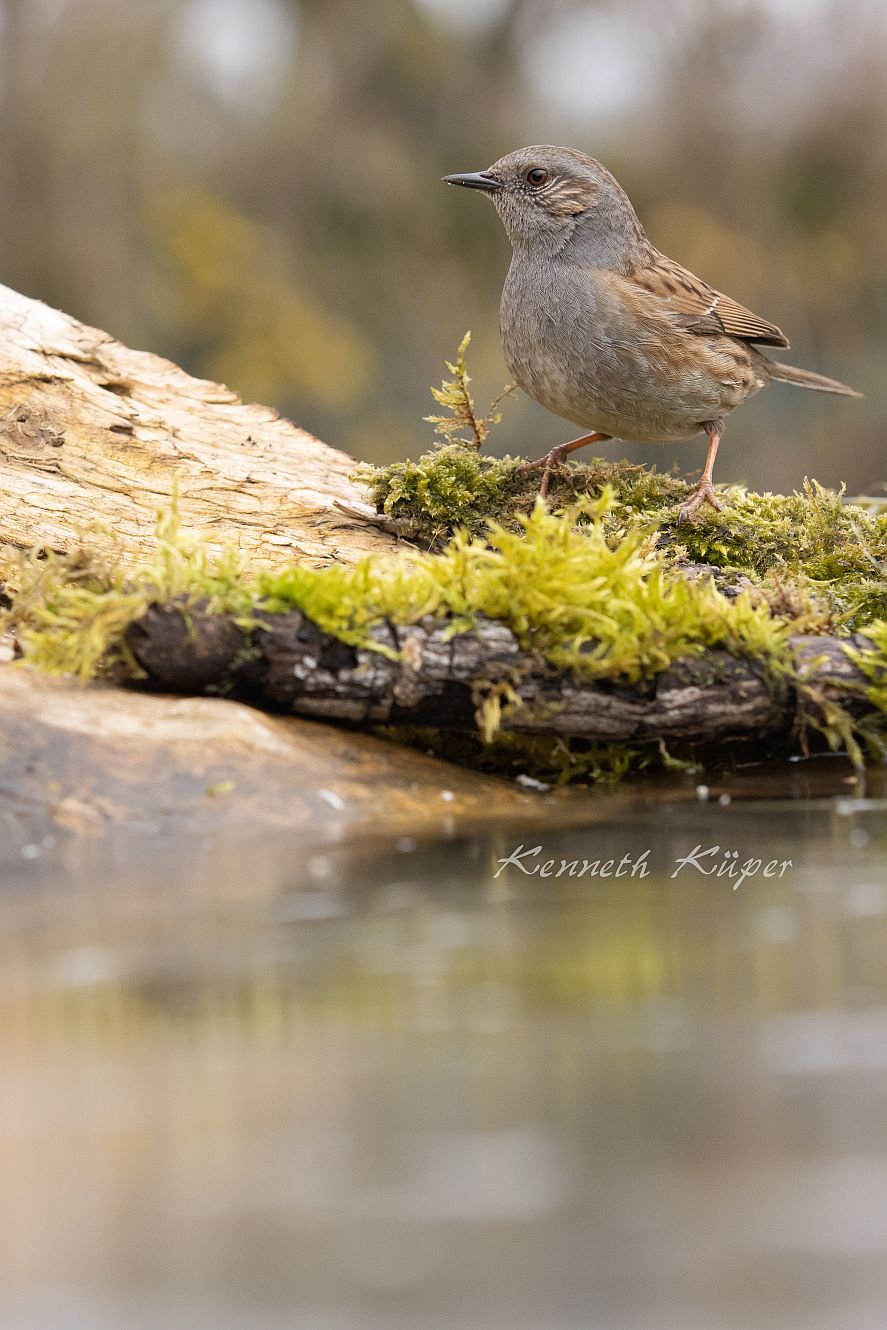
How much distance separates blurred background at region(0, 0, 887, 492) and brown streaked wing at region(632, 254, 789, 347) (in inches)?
453

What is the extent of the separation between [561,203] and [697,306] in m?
0.76

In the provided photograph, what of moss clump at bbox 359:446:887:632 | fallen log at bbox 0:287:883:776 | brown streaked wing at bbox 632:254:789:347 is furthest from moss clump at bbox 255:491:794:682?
brown streaked wing at bbox 632:254:789:347

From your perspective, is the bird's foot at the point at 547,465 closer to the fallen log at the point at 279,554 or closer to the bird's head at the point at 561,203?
the fallen log at the point at 279,554

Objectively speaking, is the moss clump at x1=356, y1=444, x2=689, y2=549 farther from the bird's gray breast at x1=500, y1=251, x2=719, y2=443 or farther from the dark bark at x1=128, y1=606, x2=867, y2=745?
the dark bark at x1=128, y1=606, x2=867, y2=745

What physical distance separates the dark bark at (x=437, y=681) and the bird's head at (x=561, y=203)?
2756 millimetres

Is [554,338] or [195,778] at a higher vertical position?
[554,338]

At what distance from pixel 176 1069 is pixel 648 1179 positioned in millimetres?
678

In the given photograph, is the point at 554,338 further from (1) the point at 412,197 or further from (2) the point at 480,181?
(1) the point at 412,197

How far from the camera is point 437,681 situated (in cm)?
407

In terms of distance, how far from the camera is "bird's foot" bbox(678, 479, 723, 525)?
19.1 feet

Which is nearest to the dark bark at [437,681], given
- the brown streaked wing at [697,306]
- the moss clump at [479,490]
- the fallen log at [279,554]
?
the fallen log at [279,554]

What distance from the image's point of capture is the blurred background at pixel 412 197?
59.9 ft

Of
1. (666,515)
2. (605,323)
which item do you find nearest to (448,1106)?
(666,515)

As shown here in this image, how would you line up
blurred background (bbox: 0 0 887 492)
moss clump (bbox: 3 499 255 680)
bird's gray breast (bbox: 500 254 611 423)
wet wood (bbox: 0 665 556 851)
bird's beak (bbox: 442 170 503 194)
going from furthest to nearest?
1. blurred background (bbox: 0 0 887 492)
2. bird's beak (bbox: 442 170 503 194)
3. bird's gray breast (bbox: 500 254 611 423)
4. moss clump (bbox: 3 499 255 680)
5. wet wood (bbox: 0 665 556 851)
